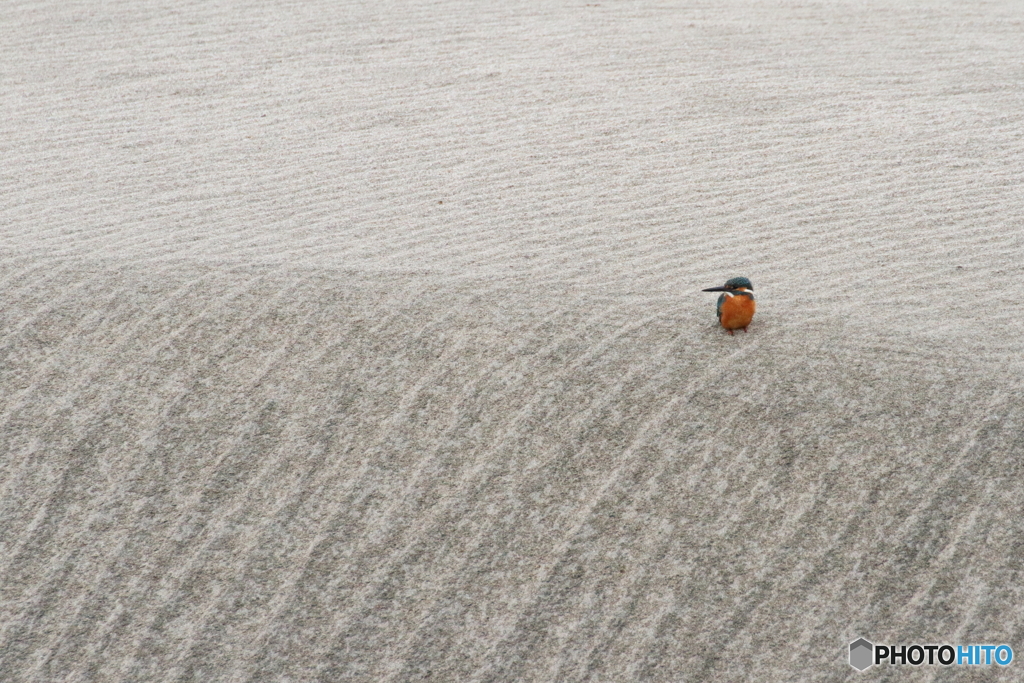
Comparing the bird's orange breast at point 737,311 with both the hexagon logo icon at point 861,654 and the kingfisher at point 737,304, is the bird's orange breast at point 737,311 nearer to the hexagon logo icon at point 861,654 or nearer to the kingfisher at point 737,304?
the kingfisher at point 737,304

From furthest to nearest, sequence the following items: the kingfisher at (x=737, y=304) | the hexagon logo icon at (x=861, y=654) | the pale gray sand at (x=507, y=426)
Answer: the kingfisher at (x=737, y=304)
the pale gray sand at (x=507, y=426)
the hexagon logo icon at (x=861, y=654)

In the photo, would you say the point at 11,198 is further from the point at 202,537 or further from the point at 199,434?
the point at 202,537

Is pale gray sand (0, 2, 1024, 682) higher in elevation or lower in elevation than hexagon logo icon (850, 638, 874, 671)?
higher

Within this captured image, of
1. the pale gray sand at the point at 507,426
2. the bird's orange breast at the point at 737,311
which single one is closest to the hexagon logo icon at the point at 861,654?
the pale gray sand at the point at 507,426

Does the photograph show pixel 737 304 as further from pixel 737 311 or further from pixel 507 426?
pixel 507 426

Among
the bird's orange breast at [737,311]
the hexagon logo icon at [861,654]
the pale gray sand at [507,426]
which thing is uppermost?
the bird's orange breast at [737,311]

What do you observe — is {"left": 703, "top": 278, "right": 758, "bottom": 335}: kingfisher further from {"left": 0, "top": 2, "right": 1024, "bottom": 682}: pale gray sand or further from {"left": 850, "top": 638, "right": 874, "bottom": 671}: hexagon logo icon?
{"left": 850, "top": 638, "right": 874, "bottom": 671}: hexagon logo icon

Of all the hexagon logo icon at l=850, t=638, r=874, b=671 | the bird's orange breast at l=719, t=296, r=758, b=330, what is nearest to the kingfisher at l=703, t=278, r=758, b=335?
the bird's orange breast at l=719, t=296, r=758, b=330

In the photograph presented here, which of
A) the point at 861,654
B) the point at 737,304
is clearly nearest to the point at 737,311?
the point at 737,304
